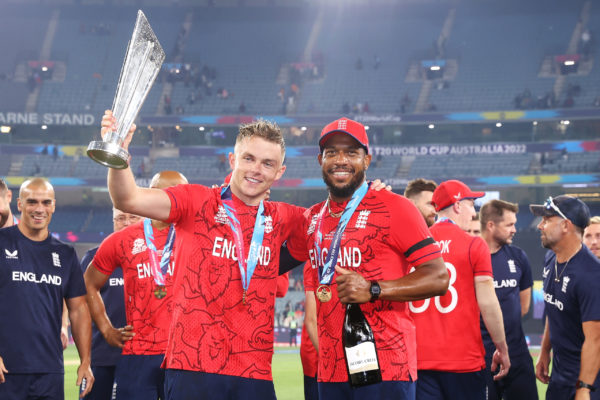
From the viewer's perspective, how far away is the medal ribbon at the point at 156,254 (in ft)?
15.9

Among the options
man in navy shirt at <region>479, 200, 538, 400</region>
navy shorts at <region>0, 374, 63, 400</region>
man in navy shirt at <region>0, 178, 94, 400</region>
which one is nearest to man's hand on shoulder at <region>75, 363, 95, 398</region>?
man in navy shirt at <region>0, 178, 94, 400</region>

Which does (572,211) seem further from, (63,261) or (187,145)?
(187,145)

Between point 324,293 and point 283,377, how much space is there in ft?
39.8

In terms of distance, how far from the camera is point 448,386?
15.9ft

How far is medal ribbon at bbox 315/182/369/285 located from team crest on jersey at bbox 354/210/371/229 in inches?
1.8

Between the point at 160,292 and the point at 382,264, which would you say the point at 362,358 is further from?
the point at 160,292

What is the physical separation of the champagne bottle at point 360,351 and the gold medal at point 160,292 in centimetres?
207

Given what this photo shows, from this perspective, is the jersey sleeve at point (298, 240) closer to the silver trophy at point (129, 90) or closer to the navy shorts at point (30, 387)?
the silver trophy at point (129, 90)

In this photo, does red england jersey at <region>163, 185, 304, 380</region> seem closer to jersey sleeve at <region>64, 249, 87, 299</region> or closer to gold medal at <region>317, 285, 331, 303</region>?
gold medal at <region>317, 285, 331, 303</region>

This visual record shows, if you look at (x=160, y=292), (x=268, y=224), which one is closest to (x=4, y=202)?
(x=160, y=292)

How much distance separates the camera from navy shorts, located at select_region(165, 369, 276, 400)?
320 centimetres

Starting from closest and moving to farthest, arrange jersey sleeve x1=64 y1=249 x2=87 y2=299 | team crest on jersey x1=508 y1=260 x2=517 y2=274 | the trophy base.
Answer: the trophy base < jersey sleeve x1=64 y1=249 x2=87 y2=299 < team crest on jersey x1=508 y1=260 x2=517 y2=274

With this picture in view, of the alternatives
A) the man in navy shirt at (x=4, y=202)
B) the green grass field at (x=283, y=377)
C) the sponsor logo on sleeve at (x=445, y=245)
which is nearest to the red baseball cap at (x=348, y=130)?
the sponsor logo on sleeve at (x=445, y=245)

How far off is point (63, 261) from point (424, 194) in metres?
3.22
